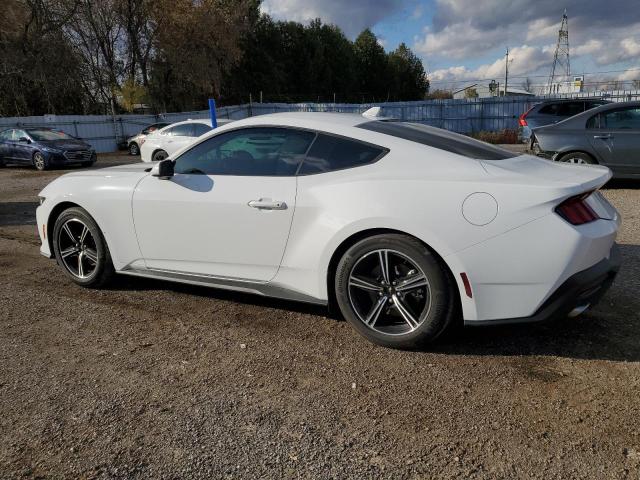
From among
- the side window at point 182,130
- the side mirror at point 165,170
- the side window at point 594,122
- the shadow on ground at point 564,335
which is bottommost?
the shadow on ground at point 564,335

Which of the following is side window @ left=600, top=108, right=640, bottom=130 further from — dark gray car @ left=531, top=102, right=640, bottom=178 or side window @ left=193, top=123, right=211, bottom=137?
side window @ left=193, top=123, right=211, bottom=137

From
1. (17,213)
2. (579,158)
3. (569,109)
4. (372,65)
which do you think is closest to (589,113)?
(579,158)

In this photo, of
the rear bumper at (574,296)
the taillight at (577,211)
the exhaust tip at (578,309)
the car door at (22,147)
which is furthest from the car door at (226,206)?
the car door at (22,147)

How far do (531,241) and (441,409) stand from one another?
1028 mm

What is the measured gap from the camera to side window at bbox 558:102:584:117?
516 inches

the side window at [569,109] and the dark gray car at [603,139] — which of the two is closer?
the dark gray car at [603,139]

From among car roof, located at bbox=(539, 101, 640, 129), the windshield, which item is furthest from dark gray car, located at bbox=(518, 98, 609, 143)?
the windshield

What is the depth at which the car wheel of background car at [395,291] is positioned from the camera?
3066 millimetres

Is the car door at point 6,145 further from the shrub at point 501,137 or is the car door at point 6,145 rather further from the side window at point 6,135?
the shrub at point 501,137

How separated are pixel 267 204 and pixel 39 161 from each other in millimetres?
15399

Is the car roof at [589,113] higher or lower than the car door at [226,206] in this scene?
higher

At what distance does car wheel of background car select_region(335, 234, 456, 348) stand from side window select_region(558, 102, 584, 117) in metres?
11.8

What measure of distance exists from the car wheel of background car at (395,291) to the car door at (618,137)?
7.12 meters

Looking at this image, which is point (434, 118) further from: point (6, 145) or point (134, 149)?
point (6, 145)
